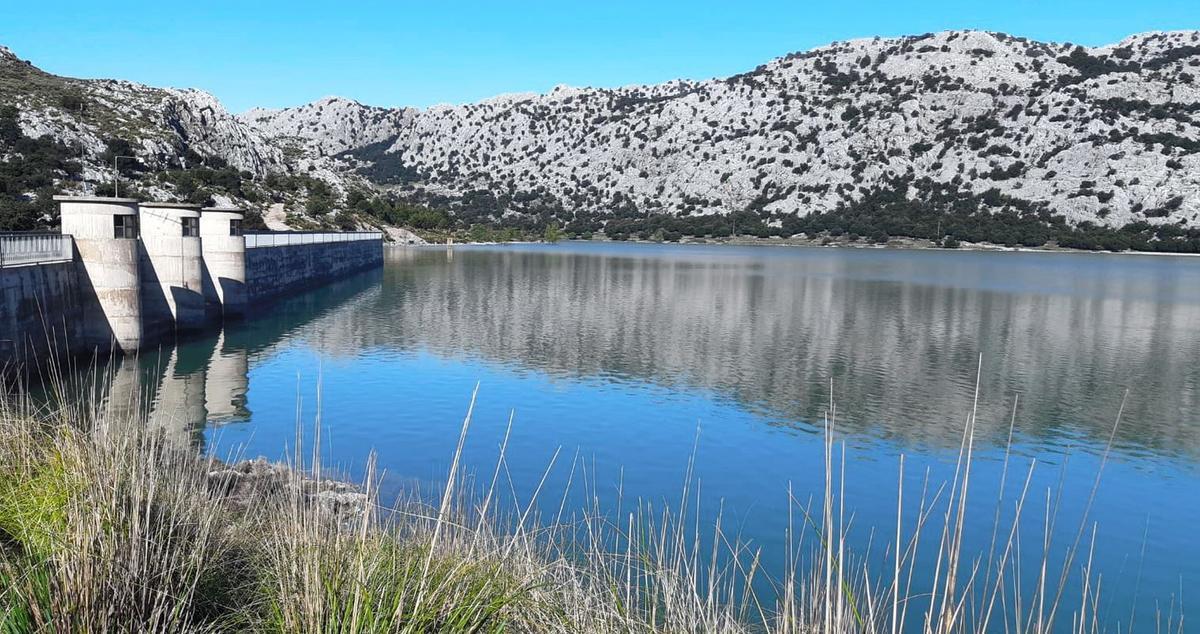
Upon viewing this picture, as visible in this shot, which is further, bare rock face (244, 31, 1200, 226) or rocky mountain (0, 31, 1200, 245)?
bare rock face (244, 31, 1200, 226)

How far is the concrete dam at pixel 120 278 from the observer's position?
682 inches

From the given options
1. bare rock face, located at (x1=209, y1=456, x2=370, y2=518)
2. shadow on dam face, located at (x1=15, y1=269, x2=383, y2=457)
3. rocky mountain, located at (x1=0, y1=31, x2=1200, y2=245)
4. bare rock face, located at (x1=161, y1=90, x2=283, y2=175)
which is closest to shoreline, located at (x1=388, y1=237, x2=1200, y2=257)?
rocky mountain, located at (x1=0, y1=31, x2=1200, y2=245)

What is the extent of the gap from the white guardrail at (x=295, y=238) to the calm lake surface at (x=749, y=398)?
9.08 feet

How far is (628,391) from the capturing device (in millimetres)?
19219

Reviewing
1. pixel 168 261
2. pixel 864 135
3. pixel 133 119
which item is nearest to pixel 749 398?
pixel 168 261


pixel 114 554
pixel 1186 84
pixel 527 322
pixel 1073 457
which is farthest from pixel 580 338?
pixel 1186 84

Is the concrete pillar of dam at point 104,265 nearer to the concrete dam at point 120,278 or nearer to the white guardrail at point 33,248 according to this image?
the concrete dam at point 120,278

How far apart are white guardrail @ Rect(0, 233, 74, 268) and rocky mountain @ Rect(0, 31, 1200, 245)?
5293cm

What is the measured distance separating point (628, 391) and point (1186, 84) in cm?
12704

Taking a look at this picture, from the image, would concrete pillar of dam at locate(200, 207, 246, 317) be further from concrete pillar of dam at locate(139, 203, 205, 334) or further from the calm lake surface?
concrete pillar of dam at locate(139, 203, 205, 334)

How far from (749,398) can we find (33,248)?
16082 mm

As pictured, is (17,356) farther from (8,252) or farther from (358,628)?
(358,628)

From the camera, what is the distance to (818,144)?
404 feet

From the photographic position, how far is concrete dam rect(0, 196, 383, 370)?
17.3 metres
